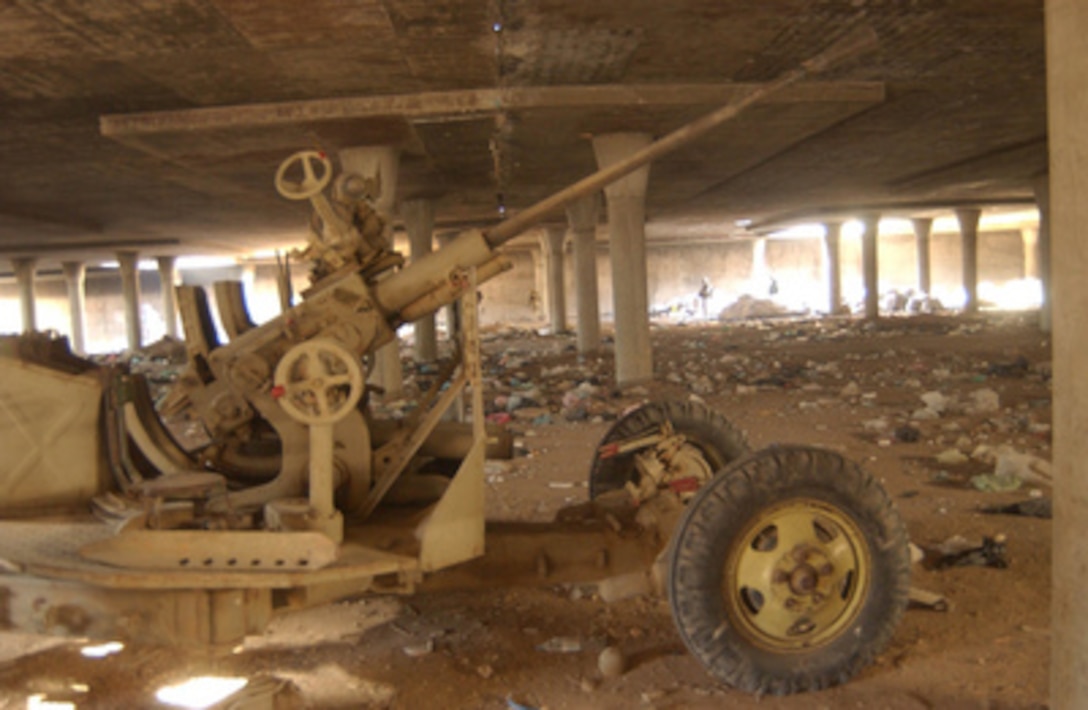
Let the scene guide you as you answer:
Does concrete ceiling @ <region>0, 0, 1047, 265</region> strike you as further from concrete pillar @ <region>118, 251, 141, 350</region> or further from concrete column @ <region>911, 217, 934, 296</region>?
concrete column @ <region>911, 217, 934, 296</region>

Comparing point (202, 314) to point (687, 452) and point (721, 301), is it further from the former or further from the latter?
point (721, 301)

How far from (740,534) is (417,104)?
7.34 m

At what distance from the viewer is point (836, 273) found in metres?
31.1

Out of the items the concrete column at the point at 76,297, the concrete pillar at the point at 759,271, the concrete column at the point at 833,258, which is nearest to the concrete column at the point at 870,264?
the concrete column at the point at 833,258

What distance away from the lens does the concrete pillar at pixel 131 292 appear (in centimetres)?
2656

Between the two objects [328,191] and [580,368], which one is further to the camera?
[580,368]

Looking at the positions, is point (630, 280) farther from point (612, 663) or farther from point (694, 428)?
point (612, 663)

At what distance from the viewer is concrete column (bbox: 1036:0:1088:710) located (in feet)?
7.06

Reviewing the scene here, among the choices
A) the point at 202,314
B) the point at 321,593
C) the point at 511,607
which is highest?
the point at 202,314

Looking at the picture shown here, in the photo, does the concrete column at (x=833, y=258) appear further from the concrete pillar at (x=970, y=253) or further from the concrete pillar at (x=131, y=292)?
the concrete pillar at (x=131, y=292)

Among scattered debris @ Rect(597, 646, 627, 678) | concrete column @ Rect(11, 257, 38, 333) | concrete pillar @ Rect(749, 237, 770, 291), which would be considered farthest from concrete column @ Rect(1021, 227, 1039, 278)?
scattered debris @ Rect(597, 646, 627, 678)

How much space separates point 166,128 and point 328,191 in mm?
4338

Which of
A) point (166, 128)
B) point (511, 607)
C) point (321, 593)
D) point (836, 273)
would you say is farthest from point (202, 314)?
point (836, 273)

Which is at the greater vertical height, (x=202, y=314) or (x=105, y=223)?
(x=105, y=223)
